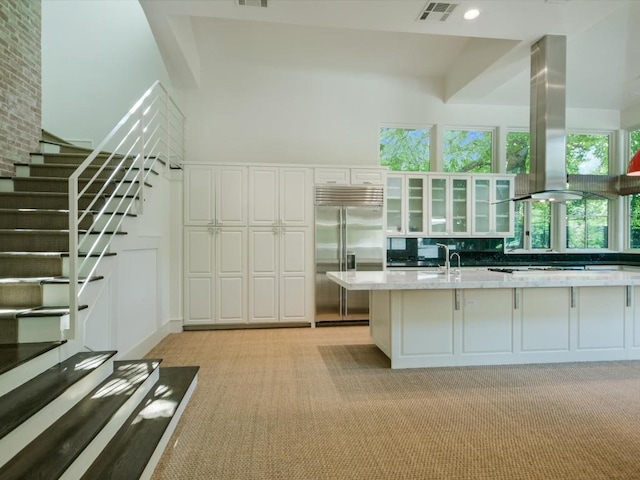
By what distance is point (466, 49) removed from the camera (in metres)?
5.28

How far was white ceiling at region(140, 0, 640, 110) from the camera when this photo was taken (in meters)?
3.58

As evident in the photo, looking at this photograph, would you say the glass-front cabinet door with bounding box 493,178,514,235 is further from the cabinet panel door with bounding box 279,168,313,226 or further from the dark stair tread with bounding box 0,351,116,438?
the dark stair tread with bounding box 0,351,116,438

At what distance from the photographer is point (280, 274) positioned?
16.8 ft

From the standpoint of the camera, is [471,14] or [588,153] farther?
[588,153]

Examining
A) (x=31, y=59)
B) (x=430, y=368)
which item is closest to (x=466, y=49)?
(x=430, y=368)

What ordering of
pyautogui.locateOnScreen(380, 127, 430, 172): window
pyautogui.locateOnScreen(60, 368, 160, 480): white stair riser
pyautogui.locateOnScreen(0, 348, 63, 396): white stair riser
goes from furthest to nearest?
pyautogui.locateOnScreen(380, 127, 430, 172): window
pyautogui.locateOnScreen(0, 348, 63, 396): white stair riser
pyautogui.locateOnScreen(60, 368, 160, 480): white stair riser

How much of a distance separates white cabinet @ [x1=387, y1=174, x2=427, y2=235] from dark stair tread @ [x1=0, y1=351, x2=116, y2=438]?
442 centimetres

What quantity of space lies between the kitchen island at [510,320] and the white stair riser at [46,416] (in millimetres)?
2090

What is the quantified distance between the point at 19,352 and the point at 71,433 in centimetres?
68

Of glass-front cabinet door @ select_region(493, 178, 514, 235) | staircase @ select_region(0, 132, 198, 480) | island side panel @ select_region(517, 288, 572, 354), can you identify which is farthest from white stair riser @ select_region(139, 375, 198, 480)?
glass-front cabinet door @ select_region(493, 178, 514, 235)

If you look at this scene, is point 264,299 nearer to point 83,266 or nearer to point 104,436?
point 83,266

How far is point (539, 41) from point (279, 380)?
4882 mm

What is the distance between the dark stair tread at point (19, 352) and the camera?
5.98 feet

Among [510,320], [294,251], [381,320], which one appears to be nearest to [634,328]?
[510,320]
